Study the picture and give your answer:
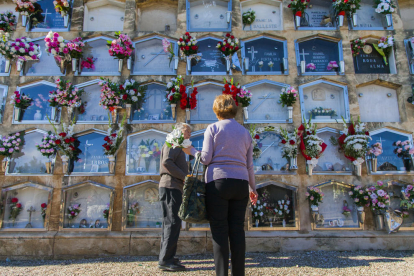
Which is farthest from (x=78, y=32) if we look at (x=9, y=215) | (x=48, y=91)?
(x=9, y=215)

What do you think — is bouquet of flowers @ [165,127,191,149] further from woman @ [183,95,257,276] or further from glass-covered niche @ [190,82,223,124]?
glass-covered niche @ [190,82,223,124]

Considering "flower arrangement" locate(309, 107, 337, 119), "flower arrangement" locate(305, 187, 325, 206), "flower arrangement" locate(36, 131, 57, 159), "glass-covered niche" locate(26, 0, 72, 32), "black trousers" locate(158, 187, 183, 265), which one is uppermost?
"glass-covered niche" locate(26, 0, 72, 32)

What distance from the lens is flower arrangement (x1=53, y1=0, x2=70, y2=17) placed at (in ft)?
19.3

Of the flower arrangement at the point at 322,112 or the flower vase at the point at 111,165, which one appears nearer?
the flower vase at the point at 111,165

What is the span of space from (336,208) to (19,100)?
21.1 feet

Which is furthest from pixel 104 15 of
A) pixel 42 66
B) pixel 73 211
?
pixel 73 211

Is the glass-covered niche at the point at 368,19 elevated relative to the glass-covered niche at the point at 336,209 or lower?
elevated

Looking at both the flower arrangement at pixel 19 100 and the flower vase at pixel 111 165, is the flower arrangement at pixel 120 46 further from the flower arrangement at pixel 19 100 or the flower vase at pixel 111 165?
the flower vase at pixel 111 165

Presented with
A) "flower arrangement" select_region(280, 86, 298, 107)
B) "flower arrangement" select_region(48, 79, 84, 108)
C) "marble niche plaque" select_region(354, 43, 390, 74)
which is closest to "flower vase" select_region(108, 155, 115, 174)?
"flower arrangement" select_region(48, 79, 84, 108)

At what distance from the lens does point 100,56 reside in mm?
6023

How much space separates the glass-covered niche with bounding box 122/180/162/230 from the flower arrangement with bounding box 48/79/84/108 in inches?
77.6

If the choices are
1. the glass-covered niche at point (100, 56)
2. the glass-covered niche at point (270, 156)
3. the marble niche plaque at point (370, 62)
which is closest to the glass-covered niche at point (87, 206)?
the glass-covered niche at point (100, 56)

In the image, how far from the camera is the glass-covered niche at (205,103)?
577 centimetres

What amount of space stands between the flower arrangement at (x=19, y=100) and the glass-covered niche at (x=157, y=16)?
2.78 metres
